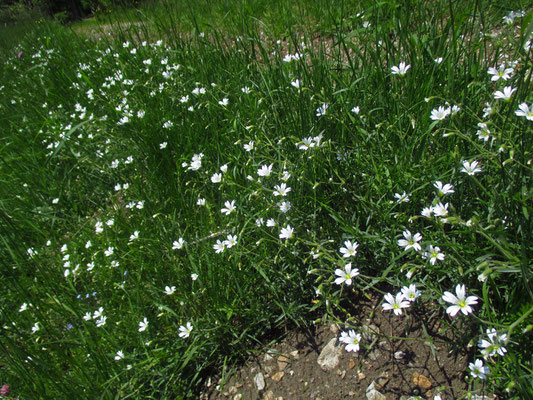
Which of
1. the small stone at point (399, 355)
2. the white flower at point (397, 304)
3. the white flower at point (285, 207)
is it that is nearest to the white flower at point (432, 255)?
the white flower at point (397, 304)

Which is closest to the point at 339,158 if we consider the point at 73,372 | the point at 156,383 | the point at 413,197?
the point at 413,197

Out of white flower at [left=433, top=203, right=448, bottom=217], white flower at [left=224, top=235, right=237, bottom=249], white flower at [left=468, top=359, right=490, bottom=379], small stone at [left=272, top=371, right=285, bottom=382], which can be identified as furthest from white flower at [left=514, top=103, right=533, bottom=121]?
small stone at [left=272, top=371, right=285, bottom=382]

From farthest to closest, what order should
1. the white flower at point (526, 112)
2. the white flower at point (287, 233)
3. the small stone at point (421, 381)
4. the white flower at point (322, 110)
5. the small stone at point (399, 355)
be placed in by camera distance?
the white flower at point (322, 110) → the white flower at point (287, 233) → the small stone at point (399, 355) → the small stone at point (421, 381) → the white flower at point (526, 112)

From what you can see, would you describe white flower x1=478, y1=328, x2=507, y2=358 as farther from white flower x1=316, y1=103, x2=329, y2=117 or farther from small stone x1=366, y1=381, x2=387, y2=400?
white flower x1=316, y1=103, x2=329, y2=117

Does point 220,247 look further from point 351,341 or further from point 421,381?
point 421,381

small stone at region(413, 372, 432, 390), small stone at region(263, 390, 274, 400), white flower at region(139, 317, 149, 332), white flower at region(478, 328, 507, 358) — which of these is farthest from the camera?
white flower at region(139, 317, 149, 332)

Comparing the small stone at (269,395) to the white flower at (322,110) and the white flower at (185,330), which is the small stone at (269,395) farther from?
the white flower at (322,110)

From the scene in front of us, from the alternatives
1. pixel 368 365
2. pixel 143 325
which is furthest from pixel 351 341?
pixel 143 325
